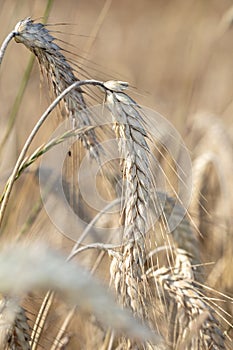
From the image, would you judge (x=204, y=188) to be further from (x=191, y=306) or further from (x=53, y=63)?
(x=53, y=63)

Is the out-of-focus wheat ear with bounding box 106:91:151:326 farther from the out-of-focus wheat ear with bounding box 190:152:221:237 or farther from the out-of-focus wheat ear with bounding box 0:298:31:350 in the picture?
the out-of-focus wheat ear with bounding box 190:152:221:237

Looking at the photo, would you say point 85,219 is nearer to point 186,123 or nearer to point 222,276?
point 222,276

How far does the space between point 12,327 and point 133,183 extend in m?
0.32

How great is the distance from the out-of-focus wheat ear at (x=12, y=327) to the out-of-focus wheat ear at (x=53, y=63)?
361 millimetres

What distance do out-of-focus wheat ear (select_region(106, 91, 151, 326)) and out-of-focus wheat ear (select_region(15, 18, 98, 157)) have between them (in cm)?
13

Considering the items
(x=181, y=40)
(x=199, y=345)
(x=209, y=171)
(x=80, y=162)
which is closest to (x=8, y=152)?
(x=209, y=171)

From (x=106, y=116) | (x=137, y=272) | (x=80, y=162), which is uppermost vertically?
(x=106, y=116)

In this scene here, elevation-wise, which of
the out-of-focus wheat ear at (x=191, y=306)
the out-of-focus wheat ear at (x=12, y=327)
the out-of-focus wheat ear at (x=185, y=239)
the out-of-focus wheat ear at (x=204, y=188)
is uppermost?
the out-of-focus wheat ear at (x=204, y=188)

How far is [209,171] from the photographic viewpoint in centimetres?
287

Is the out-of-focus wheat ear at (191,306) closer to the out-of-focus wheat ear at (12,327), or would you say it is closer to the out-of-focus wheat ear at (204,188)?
the out-of-focus wheat ear at (12,327)

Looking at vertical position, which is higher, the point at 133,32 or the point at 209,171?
the point at 133,32

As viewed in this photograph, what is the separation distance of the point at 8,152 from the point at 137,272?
146 cm

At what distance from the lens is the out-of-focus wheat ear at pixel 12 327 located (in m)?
1.23

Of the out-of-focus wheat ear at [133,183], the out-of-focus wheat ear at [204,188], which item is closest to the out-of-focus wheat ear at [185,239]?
the out-of-focus wheat ear at [204,188]
